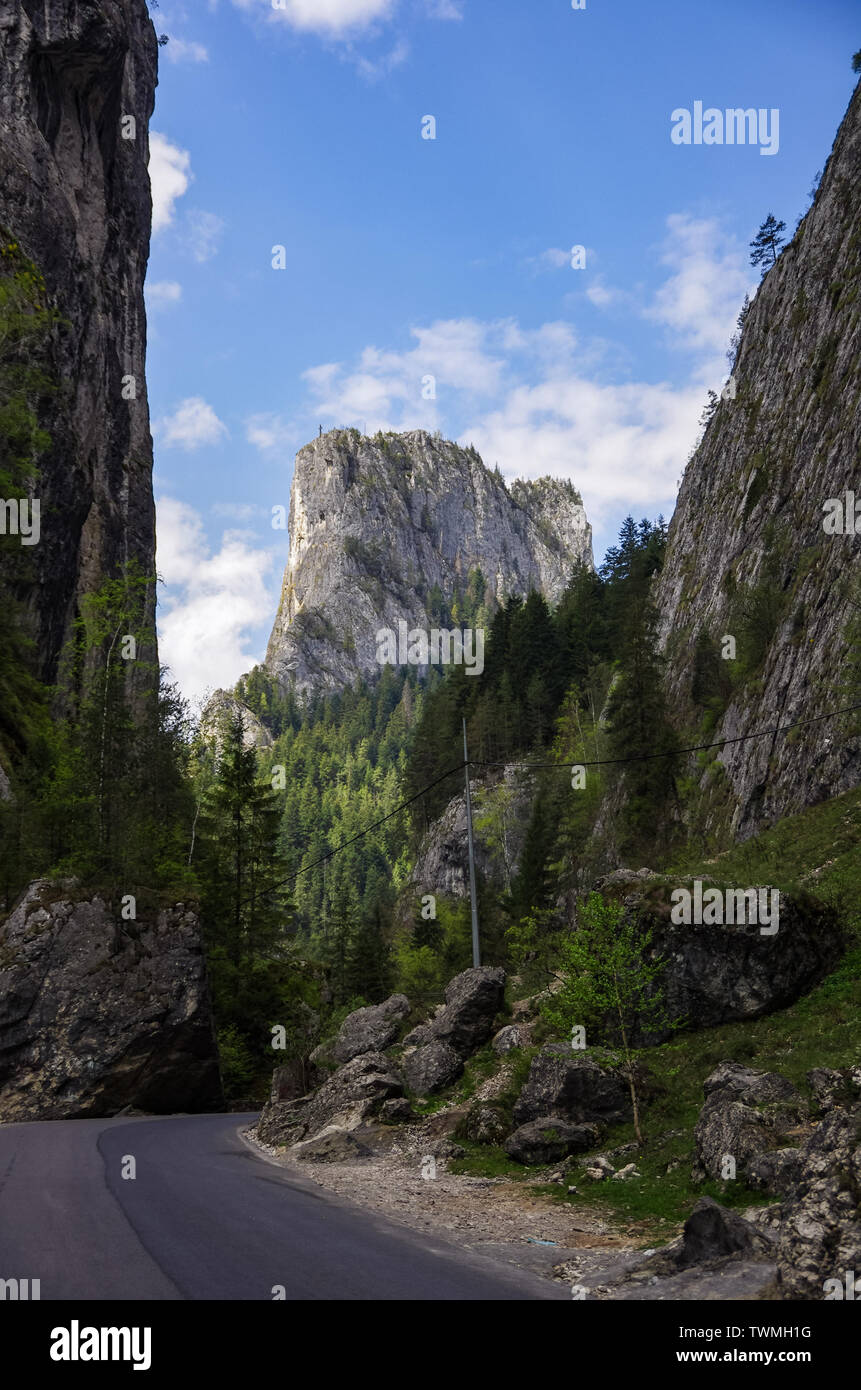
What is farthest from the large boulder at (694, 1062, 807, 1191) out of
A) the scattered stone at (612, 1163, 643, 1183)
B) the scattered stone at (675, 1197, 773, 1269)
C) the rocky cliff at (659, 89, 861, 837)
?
the rocky cliff at (659, 89, 861, 837)

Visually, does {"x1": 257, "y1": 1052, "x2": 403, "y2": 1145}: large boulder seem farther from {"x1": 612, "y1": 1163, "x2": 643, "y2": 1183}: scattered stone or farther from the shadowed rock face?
the shadowed rock face

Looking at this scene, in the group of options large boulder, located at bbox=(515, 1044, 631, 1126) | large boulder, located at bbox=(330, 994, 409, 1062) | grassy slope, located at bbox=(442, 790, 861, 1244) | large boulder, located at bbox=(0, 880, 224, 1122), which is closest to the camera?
grassy slope, located at bbox=(442, 790, 861, 1244)

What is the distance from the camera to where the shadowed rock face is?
134ft

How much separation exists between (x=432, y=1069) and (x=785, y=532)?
1377 inches

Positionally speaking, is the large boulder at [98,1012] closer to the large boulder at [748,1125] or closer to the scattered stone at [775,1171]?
the large boulder at [748,1125]

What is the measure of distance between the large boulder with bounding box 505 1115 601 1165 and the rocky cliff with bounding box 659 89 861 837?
1857cm

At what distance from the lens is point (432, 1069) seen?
63.4 ft

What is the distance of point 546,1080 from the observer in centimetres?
1468

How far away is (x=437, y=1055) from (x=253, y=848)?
1921cm

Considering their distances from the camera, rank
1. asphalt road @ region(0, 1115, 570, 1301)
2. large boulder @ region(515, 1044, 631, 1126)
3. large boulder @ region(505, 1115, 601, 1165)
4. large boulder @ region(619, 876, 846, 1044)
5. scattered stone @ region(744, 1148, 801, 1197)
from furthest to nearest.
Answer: large boulder @ region(619, 876, 846, 1044)
large boulder @ region(515, 1044, 631, 1126)
large boulder @ region(505, 1115, 601, 1165)
scattered stone @ region(744, 1148, 801, 1197)
asphalt road @ region(0, 1115, 570, 1301)

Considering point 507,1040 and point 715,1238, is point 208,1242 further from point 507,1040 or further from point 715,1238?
point 507,1040

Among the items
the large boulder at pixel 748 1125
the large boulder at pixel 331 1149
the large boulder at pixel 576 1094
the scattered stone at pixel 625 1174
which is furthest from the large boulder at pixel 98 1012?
the large boulder at pixel 748 1125
